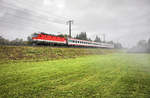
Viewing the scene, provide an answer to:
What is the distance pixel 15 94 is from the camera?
12.0ft

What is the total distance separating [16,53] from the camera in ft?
43.9

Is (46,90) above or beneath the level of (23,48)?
beneath

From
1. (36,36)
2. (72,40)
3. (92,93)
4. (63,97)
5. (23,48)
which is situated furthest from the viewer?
(72,40)

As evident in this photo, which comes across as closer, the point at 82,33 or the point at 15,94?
the point at 15,94

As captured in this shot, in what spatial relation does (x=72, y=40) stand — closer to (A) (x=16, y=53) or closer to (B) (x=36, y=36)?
(B) (x=36, y=36)

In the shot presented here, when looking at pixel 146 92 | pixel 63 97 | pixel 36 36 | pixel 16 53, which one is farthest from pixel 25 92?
pixel 36 36

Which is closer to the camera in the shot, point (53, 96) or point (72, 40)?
point (53, 96)

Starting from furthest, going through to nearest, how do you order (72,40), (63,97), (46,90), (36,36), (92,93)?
(72,40)
(36,36)
(46,90)
(92,93)
(63,97)

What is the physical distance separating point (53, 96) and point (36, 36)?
65.2 feet

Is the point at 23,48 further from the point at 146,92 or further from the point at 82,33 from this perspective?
the point at 82,33

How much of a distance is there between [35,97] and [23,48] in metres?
14.3

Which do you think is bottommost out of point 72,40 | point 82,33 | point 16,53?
point 16,53

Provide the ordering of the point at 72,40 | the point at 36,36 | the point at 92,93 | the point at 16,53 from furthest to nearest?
the point at 72,40 < the point at 36,36 < the point at 16,53 < the point at 92,93

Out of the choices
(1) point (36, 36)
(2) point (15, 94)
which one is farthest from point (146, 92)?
(1) point (36, 36)
